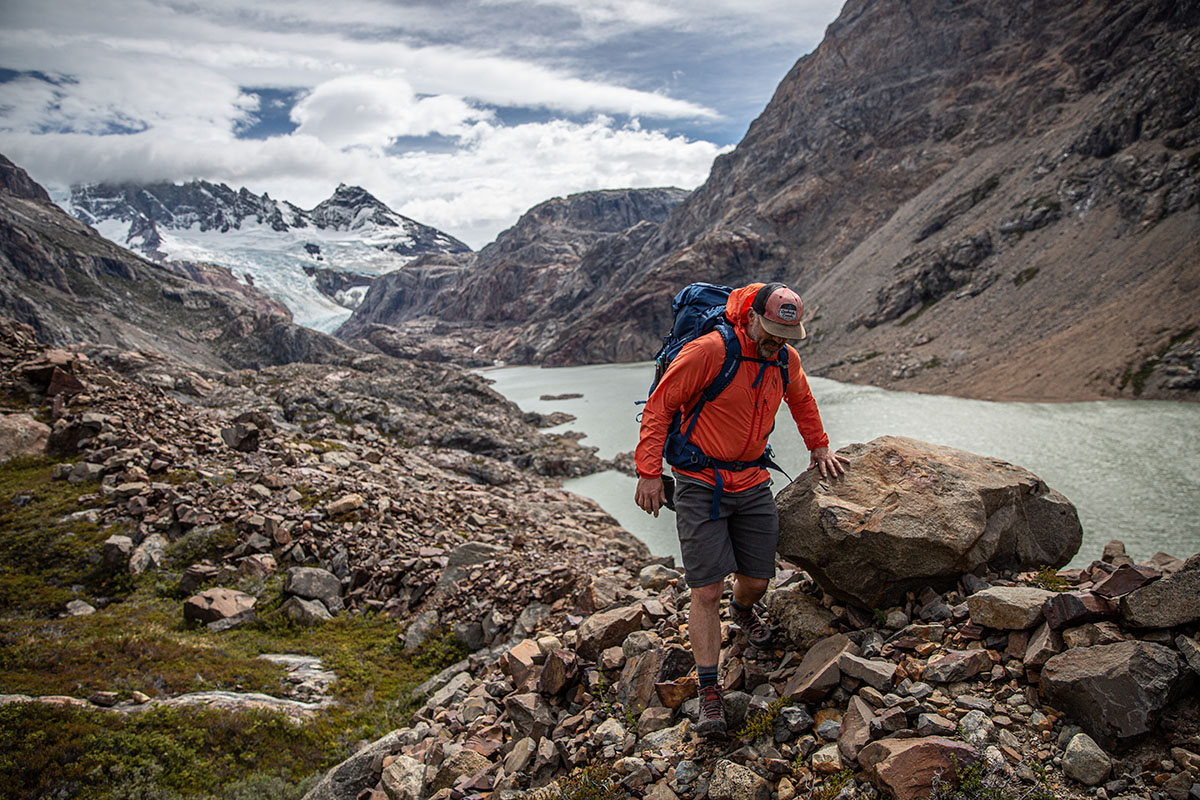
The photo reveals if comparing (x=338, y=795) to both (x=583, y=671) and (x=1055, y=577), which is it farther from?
(x=1055, y=577)

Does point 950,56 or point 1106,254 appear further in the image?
point 950,56

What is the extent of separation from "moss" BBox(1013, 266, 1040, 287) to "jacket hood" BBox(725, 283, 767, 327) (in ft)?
229

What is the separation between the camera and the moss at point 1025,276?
5869 cm

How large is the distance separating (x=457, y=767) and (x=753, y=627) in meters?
3.31

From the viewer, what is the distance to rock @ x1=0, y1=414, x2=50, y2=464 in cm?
1324

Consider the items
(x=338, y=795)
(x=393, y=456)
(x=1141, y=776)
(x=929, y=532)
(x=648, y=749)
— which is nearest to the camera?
(x=1141, y=776)

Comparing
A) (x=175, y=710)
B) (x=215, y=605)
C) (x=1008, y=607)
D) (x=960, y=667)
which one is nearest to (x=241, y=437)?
(x=215, y=605)

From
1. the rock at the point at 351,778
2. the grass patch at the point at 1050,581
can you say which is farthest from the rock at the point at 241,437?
the grass patch at the point at 1050,581

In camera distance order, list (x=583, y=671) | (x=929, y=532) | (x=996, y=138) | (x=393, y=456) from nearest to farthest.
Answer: (x=929, y=532), (x=583, y=671), (x=393, y=456), (x=996, y=138)

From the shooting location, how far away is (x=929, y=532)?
538 cm

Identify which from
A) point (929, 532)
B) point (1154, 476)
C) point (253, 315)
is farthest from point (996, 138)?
point (253, 315)

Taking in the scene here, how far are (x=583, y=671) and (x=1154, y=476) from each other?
29.1m

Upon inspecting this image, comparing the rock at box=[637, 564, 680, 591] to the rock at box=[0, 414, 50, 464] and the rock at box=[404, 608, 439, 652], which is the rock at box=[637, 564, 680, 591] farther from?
the rock at box=[0, 414, 50, 464]

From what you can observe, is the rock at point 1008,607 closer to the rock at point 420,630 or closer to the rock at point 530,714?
the rock at point 530,714
